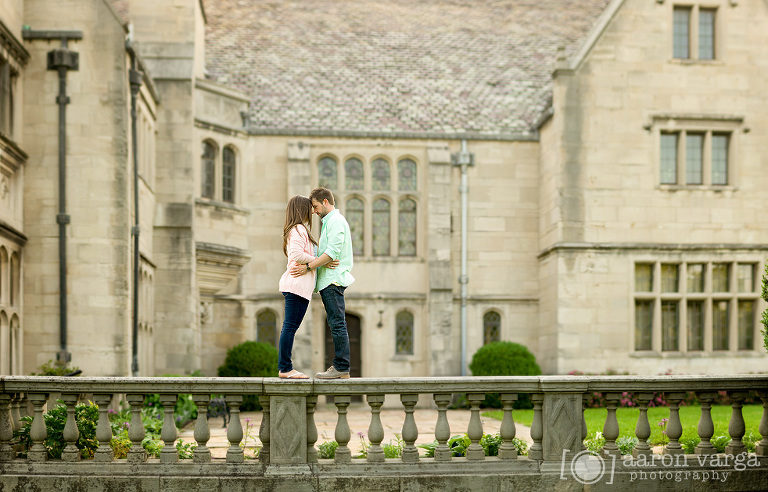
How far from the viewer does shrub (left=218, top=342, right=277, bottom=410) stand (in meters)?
23.4

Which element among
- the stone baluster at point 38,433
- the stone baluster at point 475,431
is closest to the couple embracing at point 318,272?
the stone baluster at point 475,431

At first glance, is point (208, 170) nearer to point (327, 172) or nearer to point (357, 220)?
point (327, 172)

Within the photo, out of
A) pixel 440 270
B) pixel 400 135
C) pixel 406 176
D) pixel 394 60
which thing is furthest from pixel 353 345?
pixel 394 60

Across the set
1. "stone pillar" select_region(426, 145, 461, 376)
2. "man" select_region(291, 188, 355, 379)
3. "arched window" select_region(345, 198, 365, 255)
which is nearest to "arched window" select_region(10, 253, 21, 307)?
"man" select_region(291, 188, 355, 379)

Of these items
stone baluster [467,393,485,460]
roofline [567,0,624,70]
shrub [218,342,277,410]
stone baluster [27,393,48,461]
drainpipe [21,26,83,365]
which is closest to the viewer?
stone baluster [27,393,48,461]

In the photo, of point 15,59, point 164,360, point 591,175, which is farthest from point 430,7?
point 15,59

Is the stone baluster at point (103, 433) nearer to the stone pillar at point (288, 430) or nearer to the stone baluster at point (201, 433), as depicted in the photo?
the stone baluster at point (201, 433)

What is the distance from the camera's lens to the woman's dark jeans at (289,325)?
899cm

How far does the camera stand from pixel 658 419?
17141 millimetres

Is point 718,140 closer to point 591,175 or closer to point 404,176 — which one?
point 591,175

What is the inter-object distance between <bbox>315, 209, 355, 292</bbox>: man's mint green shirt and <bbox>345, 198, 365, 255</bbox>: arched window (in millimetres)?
16902

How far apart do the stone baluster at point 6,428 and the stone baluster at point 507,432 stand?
14.8 feet

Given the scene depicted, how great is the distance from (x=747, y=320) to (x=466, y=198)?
26.2 feet

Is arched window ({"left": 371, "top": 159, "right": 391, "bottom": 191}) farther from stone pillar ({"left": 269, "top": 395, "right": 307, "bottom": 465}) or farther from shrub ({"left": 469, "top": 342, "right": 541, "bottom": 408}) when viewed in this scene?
stone pillar ({"left": 269, "top": 395, "right": 307, "bottom": 465})
